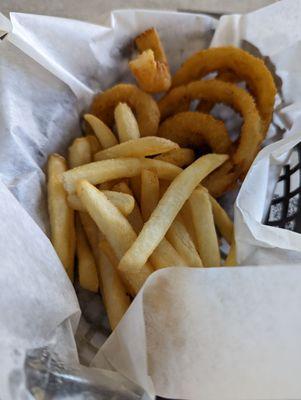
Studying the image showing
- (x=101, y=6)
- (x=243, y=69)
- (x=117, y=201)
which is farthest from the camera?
(x=101, y=6)

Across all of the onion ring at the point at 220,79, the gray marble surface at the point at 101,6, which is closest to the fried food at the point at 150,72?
the onion ring at the point at 220,79

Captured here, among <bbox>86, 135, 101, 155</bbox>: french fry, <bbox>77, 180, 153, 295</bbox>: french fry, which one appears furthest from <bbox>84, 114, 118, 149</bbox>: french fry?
<bbox>77, 180, 153, 295</bbox>: french fry

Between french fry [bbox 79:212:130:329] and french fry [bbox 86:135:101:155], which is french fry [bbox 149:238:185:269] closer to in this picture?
french fry [bbox 79:212:130:329]

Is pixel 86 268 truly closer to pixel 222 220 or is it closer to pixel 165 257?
pixel 165 257

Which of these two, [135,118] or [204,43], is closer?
[135,118]

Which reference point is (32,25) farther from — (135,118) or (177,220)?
(177,220)

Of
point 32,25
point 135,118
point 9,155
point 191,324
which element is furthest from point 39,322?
point 32,25

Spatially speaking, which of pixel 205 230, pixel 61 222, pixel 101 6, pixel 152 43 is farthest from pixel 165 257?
pixel 101 6
